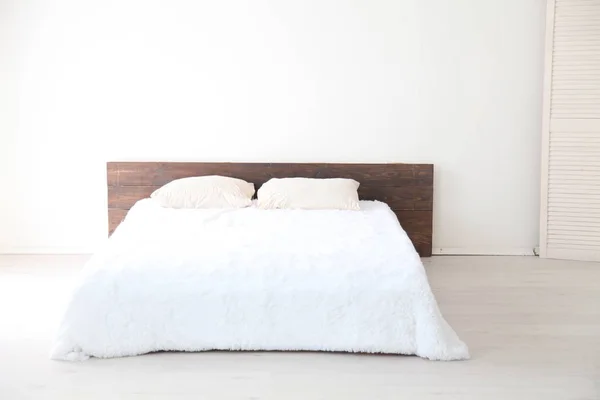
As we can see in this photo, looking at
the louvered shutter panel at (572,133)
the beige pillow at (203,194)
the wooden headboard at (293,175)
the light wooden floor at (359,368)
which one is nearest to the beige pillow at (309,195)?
the beige pillow at (203,194)

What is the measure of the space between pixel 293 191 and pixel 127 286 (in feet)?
5.38

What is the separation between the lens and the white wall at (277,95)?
514 cm

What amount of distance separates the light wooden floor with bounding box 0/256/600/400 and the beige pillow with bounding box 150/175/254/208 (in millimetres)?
966

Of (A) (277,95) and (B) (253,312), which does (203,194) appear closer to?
(A) (277,95)

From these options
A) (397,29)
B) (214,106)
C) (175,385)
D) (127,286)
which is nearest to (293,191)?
(214,106)

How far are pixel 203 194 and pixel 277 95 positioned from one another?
0.83 m

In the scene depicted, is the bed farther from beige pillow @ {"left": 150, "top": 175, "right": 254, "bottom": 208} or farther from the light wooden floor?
beige pillow @ {"left": 150, "top": 175, "right": 254, "bottom": 208}

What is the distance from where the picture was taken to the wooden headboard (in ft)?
17.0

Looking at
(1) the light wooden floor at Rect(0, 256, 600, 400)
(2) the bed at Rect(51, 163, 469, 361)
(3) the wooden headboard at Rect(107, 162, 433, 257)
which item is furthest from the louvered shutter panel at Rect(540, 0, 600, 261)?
(2) the bed at Rect(51, 163, 469, 361)

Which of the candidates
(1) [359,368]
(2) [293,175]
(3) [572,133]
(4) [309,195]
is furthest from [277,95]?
(1) [359,368]

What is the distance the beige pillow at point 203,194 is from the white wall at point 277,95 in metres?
0.33

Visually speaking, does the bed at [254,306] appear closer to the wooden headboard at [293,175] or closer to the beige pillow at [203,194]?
the beige pillow at [203,194]

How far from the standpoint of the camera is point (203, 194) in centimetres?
489

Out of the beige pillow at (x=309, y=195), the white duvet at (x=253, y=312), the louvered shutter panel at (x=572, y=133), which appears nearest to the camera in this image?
the white duvet at (x=253, y=312)
